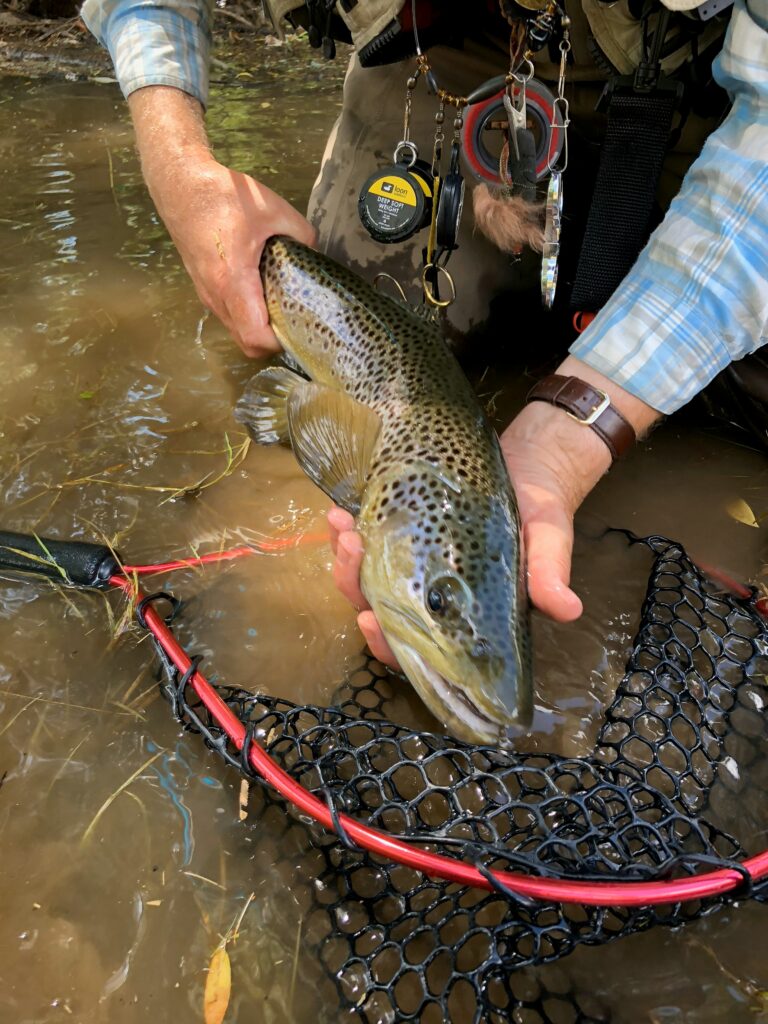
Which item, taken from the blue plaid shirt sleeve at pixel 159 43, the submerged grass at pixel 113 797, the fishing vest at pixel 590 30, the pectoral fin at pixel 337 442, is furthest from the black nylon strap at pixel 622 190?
the submerged grass at pixel 113 797

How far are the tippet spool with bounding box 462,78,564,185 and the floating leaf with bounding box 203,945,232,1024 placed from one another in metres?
2.23

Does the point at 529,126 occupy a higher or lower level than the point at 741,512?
higher

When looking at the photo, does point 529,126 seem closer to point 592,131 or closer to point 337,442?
point 592,131

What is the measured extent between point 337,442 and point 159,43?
1.87 m

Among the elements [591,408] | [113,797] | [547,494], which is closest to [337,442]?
[547,494]

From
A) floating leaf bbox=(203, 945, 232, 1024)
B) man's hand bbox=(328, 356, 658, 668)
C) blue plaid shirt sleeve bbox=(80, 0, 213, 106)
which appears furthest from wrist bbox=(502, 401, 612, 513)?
blue plaid shirt sleeve bbox=(80, 0, 213, 106)

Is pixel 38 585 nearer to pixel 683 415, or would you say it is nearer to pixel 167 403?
pixel 167 403

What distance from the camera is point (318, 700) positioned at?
76.7 inches

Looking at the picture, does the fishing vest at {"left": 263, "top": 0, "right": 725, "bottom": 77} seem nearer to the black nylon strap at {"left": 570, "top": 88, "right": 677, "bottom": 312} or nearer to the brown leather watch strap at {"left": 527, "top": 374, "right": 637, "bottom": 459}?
the black nylon strap at {"left": 570, "top": 88, "right": 677, "bottom": 312}

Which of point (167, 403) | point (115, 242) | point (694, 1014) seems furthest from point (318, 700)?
point (115, 242)

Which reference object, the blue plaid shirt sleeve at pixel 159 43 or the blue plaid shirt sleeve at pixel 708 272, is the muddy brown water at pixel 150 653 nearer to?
the blue plaid shirt sleeve at pixel 708 272

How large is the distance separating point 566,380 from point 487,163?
792mm

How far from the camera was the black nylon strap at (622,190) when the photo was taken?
7.54 ft

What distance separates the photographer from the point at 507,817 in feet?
5.64
